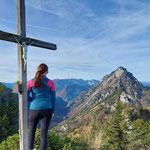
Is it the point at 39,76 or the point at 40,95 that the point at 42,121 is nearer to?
the point at 40,95

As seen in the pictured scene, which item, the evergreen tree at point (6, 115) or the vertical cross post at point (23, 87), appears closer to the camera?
the vertical cross post at point (23, 87)

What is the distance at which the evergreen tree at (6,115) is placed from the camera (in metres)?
20.4

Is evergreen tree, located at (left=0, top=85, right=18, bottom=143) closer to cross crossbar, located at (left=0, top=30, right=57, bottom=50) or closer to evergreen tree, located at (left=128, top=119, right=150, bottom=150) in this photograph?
evergreen tree, located at (left=128, top=119, right=150, bottom=150)

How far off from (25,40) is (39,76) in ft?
3.43

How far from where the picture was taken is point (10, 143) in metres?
5.10

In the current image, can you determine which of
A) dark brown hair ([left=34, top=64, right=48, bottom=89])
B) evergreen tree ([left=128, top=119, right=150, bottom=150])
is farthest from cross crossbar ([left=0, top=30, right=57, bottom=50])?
evergreen tree ([left=128, top=119, right=150, bottom=150])

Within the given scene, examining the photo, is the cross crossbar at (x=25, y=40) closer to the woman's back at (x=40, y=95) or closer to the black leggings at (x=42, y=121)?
the woman's back at (x=40, y=95)

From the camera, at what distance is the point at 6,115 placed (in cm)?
2178

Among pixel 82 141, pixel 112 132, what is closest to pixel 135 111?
pixel 112 132

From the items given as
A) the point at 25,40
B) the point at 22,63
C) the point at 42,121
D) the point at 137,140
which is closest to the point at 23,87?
the point at 22,63

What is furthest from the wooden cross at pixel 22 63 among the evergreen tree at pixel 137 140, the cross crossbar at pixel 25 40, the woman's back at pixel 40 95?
the evergreen tree at pixel 137 140

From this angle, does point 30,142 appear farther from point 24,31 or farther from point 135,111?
point 135,111

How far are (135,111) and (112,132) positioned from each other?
77.9 m

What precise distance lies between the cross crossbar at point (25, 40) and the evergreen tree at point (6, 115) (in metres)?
19.6
